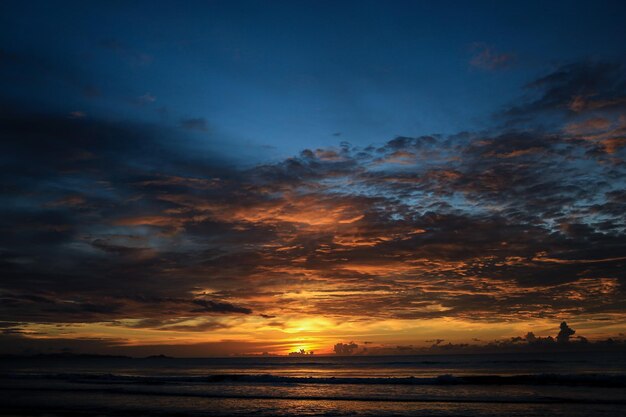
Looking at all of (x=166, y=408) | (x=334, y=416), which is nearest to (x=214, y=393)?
(x=166, y=408)

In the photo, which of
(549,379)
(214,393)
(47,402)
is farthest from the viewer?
(549,379)

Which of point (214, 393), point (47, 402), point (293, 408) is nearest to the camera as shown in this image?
point (293, 408)

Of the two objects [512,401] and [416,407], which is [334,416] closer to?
[416,407]

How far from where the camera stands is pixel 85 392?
136ft

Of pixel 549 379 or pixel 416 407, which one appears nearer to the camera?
pixel 416 407

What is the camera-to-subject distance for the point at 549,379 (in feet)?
150

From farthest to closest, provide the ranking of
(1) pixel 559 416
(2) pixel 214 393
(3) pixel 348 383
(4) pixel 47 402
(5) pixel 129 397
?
(3) pixel 348 383 < (2) pixel 214 393 < (5) pixel 129 397 < (4) pixel 47 402 < (1) pixel 559 416

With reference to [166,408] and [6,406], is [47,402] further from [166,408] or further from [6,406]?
[166,408]

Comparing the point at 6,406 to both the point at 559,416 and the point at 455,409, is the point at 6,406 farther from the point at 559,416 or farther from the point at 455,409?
the point at 559,416

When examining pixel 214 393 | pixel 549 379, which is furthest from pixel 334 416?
pixel 549 379

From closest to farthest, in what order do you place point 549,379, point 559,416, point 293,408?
point 559,416
point 293,408
point 549,379

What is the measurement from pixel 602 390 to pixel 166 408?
106 feet

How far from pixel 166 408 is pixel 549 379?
117 ft

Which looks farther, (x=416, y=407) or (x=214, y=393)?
(x=214, y=393)
